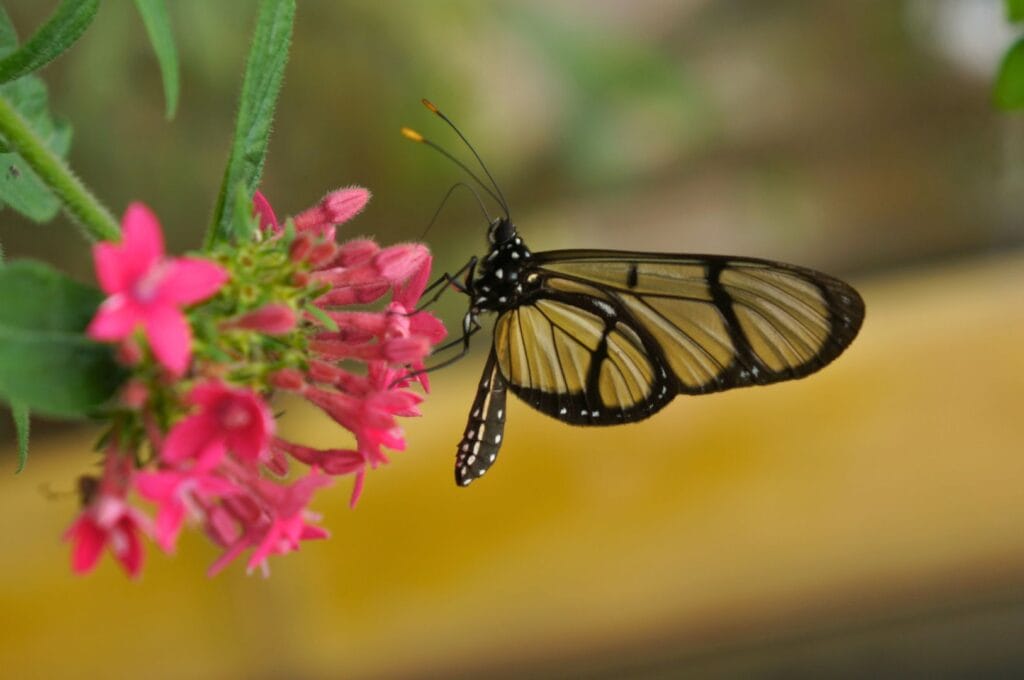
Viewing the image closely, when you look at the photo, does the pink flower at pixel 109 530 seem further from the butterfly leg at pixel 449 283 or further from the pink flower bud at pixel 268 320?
the butterfly leg at pixel 449 283

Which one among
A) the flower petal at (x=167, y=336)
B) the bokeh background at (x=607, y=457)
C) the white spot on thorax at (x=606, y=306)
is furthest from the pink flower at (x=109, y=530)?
the bokeh background at (x=607, y=457)

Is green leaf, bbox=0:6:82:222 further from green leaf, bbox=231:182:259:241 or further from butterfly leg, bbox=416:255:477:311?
butterfly leg, bbox=416:255:477:311

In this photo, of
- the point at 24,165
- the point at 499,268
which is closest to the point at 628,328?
the point at 499,268

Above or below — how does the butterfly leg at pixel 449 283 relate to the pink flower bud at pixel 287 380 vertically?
above

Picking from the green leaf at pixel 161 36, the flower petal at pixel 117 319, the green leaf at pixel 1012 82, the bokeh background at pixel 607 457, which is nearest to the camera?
the flower petal at pixel 117 319

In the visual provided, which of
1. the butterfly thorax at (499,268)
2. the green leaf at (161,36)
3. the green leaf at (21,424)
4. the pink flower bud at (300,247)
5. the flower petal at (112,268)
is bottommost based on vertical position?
the flower petal at (112,268)

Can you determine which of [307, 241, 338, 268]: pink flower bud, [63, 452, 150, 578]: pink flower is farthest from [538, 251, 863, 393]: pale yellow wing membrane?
[63, 452, 150, 578]: pink flower

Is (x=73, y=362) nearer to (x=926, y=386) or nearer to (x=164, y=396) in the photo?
(x=164, y=396)
